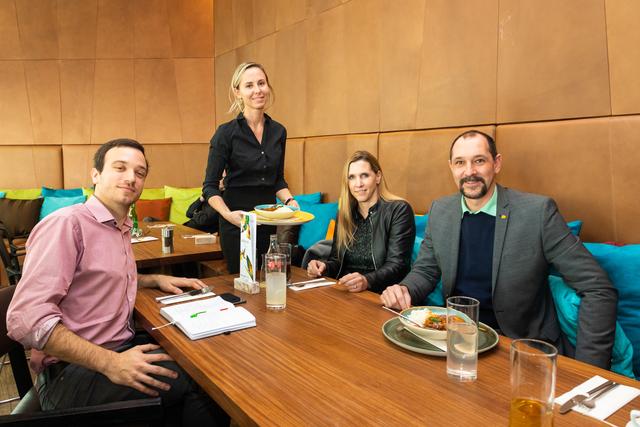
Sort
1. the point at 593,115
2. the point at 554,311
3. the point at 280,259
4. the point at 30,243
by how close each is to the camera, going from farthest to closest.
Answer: the point at 593,115
the point at 554,311
the point at 280,259
the point at 30,243

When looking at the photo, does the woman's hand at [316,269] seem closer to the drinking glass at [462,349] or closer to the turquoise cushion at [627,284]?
the drinking glass at [462,349]

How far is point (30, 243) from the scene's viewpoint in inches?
55.9

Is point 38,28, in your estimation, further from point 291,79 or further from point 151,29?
point 291,79

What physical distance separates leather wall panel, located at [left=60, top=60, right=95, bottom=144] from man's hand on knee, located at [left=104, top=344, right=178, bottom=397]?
5227mm

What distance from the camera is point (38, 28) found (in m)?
5.54

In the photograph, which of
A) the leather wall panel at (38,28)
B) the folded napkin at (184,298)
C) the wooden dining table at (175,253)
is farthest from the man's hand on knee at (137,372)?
the leather wall panel at (38,28)

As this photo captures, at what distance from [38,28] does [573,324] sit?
20.8ft

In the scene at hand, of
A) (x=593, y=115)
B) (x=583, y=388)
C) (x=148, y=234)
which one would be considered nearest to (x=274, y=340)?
(x=583, y=388)

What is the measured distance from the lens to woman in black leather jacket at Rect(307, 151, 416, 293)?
2.21m

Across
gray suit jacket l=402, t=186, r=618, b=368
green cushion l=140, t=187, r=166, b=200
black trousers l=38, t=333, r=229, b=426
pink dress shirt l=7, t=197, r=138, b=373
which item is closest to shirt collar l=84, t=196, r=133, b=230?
pink dress shirt l=7, t=197, r=138, b=373

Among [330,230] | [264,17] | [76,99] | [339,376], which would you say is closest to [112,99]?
[76,99]

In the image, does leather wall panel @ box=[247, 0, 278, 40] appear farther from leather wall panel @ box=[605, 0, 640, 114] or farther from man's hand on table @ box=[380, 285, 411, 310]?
man's hand on table @ box=[380, 285, 411, 310]

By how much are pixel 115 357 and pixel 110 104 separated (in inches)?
206

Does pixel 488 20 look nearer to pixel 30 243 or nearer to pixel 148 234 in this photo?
pixel 30 243
